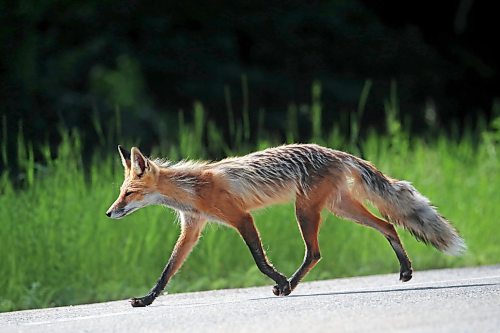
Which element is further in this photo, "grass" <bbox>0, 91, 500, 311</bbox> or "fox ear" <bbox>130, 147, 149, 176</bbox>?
"grass" <bbox>0, 91, 500, 311</bbox>

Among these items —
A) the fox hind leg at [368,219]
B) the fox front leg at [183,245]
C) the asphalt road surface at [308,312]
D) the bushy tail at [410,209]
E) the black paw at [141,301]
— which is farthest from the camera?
the bushy tail at [410,209]

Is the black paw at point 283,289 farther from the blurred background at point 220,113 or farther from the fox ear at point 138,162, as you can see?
the blurred background at point 220,113

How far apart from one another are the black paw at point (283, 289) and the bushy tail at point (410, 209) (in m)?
1.23

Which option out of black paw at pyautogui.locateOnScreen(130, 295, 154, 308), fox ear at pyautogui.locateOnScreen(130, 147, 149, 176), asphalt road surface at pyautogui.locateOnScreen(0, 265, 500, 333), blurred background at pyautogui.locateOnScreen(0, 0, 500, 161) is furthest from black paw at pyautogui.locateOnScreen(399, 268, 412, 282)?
blurred background at pyautogui.locateOnScreen(0, 0, 500, 161)

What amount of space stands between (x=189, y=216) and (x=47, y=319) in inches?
64.3

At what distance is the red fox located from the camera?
8641 mm

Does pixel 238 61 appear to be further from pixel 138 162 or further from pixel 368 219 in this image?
pixel 138 162

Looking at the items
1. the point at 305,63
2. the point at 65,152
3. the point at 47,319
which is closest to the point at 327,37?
the point at 305,63

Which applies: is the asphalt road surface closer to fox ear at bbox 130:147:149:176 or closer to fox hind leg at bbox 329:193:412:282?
fox hind leg at bbox 329:193:412:282

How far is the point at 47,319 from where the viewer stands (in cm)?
775

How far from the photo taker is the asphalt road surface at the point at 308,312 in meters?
6.62

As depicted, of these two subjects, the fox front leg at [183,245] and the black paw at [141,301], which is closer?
the black paw at [141,301]

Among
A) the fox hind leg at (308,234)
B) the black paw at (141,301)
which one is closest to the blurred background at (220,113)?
the black paw at (141,301)

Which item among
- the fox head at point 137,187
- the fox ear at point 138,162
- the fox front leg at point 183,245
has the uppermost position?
the fox ear at point 138,162
